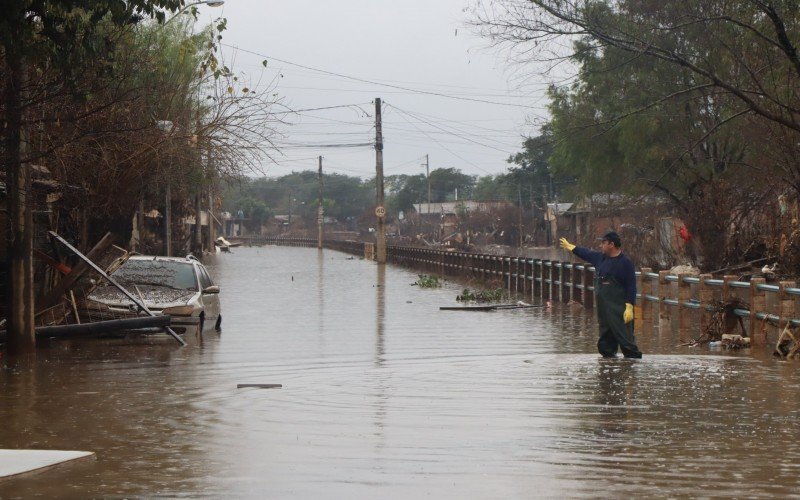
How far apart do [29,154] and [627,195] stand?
126ft

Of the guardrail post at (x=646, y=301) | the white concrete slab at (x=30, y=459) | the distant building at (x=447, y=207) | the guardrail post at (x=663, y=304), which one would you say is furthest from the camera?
the distant building at (x=447, y=207)

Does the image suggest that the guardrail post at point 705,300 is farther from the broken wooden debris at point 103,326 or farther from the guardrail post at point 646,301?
the broken wooden debris at point 103,326

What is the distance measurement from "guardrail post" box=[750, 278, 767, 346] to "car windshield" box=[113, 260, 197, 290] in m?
9.27

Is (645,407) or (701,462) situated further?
(645,407)

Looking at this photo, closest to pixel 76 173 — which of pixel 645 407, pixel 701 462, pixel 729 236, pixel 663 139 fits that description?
pixel 645 407

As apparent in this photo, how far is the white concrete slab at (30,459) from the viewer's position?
25.8 ft

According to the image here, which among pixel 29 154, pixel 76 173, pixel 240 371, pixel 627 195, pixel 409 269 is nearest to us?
pixel 240 371

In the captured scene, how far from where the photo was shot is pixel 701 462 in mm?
8398

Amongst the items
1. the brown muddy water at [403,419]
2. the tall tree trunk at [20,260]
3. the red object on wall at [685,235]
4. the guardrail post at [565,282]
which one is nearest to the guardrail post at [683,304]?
the brown muddy water at [403,419]

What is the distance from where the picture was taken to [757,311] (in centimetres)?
1864

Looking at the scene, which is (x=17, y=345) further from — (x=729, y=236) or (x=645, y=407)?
(x=729, y=236)

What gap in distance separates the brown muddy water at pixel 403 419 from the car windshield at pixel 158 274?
1.54 m

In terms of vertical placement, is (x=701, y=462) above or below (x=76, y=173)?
below

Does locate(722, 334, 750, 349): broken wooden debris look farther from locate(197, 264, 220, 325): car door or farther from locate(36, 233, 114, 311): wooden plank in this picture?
locate(36, 233, 114, 311): wooden plank
